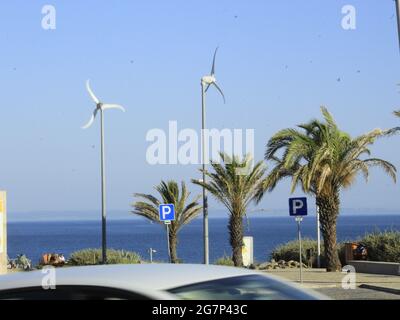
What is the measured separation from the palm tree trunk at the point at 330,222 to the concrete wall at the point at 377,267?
101 cm

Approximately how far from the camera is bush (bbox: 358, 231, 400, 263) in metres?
29.4

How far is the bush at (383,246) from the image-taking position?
29.4m

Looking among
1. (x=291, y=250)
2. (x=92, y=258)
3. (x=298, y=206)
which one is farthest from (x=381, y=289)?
(x=92, y=258)

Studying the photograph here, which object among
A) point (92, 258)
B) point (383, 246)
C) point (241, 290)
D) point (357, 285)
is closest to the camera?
point (241, 290)

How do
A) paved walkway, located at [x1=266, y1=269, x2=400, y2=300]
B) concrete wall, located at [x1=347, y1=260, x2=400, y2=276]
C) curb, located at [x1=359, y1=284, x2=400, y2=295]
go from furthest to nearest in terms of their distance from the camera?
concrete wall, located at [x1=347, y1=260, x2=400, y2=276], curb, located at [x1=359, y1=284, x2=400, y2=295], paved walkway, located at [x1=266, y1=269, x2=400, y2=300]

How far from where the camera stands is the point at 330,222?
88.6ft

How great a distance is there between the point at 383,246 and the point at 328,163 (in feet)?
18.4

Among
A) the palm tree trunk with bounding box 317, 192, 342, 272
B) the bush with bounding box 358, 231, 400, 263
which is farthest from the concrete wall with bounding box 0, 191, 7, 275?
the bush with bounding box 358, 231, 400, 263

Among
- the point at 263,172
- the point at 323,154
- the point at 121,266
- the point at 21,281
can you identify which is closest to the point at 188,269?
the point at 121,266

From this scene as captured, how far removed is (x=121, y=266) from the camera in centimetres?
543

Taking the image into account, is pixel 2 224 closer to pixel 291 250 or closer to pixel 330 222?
pixel 330 222

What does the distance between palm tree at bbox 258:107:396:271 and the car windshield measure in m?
21.2

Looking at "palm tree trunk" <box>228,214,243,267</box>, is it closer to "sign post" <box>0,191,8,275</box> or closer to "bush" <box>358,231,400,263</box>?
"bush" <box>358,231,400,263</box>
